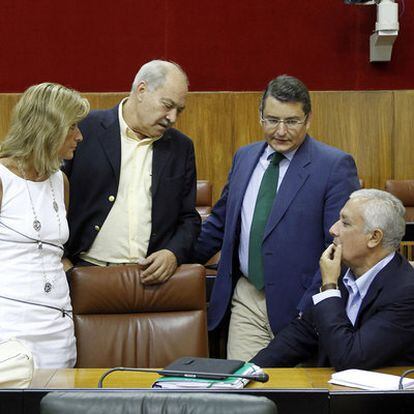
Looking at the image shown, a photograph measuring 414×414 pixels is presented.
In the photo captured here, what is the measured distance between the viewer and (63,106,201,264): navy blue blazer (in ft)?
9.97

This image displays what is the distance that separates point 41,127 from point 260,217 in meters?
0.93

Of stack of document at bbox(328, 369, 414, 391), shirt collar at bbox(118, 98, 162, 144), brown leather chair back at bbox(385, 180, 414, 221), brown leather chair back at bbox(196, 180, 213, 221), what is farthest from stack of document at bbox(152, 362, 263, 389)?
brown leather chair back at bbox(385, 180, 414, 221)

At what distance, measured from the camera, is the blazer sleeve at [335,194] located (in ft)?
9.92

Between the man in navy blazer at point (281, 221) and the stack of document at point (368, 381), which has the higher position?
the man in navy blazer at point (281, 221)

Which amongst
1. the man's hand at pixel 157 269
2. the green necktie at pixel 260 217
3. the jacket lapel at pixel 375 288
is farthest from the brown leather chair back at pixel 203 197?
the jacket lapel at pixel 375 288

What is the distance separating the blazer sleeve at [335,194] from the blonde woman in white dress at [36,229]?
0.87 m

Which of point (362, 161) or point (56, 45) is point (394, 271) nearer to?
point (362, 161)

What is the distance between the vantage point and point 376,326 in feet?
8.21

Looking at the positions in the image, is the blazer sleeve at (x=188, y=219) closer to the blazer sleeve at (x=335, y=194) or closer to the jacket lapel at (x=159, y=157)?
the jacket lapel at (x=159, y=157)

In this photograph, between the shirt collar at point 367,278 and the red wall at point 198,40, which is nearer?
the shirt collar at point 367,278

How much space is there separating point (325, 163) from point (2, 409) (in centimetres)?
161

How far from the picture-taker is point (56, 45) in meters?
7.43

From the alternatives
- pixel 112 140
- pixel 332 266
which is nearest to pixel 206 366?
pixel 332 266

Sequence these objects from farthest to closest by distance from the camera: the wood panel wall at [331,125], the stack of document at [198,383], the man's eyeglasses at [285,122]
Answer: the wood panel wall at [331,125] < the man's eyeglasses at [285,122] < the stack of document at [198,383]
